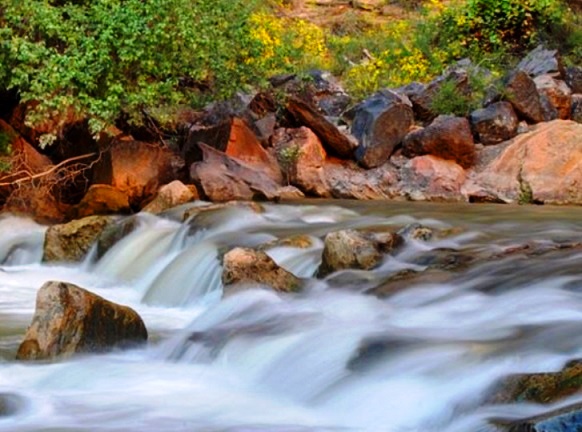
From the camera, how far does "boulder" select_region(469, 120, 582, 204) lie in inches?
480

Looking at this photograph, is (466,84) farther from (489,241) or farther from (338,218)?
(489,241)

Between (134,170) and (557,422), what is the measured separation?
9.32m

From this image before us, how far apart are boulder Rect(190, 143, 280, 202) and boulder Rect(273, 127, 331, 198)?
48 centimetres

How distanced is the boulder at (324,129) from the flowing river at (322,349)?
13.8 feet

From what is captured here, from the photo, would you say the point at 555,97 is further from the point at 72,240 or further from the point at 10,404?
the point at 10,404

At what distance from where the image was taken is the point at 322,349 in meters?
6.13

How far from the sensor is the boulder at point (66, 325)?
255 inches

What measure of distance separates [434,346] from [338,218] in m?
5.03

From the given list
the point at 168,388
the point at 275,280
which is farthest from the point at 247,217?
the point at 168,388

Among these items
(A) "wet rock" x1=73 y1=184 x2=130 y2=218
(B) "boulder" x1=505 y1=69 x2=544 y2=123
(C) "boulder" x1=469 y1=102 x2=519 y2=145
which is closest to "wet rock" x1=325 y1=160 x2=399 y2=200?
(C) "boulder" x1=469 y1=102 x2=519 y2=145

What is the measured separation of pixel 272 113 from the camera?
14.2 metres

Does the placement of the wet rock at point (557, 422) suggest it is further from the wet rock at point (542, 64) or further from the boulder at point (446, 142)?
the wet rock at point (542, 64)

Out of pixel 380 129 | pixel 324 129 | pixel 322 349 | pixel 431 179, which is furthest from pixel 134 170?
pixel 322 349

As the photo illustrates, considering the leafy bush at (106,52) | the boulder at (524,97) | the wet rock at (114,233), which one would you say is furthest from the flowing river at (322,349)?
the boulder at (524,97)
